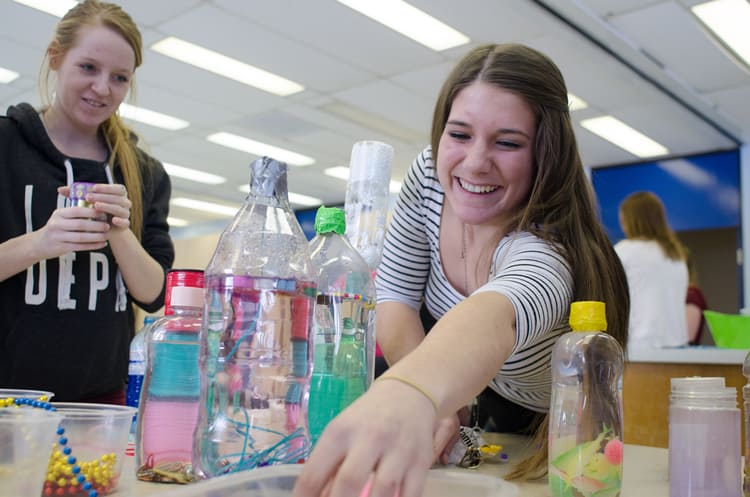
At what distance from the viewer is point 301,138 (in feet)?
18.6

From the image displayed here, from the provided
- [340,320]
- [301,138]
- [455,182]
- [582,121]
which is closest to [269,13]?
[301,138]

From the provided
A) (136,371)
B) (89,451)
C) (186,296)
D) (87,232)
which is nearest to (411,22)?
(87,232)

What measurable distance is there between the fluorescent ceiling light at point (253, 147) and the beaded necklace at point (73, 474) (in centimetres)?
522

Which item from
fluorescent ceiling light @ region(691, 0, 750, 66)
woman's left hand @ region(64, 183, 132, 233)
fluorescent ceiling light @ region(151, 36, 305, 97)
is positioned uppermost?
fluorescent ceiling light @ region(691, 0, 750, 66)

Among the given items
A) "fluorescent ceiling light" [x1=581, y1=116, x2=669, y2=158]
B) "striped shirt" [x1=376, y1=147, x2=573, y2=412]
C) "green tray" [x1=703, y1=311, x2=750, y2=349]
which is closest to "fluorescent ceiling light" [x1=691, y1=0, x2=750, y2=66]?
"fluorescent ceiling light" [x1=581, y1=116, x2=669, y2=158]

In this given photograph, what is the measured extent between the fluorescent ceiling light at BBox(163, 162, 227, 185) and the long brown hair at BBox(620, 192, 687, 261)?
460 cm

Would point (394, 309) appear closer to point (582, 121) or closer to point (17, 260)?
point (17, 260)

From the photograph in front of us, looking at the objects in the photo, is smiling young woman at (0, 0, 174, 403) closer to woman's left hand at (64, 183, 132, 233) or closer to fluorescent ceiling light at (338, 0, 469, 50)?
woman's left hand at (64, 183, 132, 233)

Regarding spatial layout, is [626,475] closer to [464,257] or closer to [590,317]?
[590,317]

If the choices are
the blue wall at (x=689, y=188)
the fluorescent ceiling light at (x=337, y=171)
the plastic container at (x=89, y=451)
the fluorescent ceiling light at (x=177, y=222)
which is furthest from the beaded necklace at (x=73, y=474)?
the fluorescent ceiling light at (x=177, y=222)

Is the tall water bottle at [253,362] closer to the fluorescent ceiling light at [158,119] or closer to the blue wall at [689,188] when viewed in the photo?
the fluorescent ceiling light at [158,119]

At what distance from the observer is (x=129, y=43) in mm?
1412

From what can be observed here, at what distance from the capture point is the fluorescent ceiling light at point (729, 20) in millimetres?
3414

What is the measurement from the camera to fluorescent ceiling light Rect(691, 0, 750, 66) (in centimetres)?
341
